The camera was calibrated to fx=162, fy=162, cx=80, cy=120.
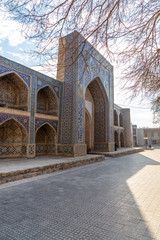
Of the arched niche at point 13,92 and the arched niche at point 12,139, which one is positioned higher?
the arched niche at point 13,92

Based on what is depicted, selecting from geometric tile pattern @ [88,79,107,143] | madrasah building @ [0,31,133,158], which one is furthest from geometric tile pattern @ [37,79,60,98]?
geometric tile pattern @ [88,79,107,143]

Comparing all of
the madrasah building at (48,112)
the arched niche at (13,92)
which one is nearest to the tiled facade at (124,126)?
the madrasah building at (48,112)

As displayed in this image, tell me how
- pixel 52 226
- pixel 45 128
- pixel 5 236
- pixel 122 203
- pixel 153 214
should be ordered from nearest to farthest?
pixel 5 236
pixel 52 226
pixel 153 214
pixel 122 203
pixel 45 128

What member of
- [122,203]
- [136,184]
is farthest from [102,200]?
[136,184]

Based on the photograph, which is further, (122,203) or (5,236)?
(122,203)

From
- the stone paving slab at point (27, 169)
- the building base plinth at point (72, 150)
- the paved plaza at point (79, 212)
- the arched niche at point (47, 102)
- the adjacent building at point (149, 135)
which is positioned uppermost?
the arched niche at point (47, 102)

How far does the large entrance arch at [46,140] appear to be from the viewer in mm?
8930

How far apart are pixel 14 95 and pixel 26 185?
5.39m

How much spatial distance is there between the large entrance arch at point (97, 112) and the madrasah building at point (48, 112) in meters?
0.07

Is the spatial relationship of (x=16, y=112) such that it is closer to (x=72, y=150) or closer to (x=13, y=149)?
(x=13, y=149)

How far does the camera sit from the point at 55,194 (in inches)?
120

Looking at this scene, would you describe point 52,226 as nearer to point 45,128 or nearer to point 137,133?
point 45,128

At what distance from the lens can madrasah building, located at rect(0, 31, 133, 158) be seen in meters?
7.30

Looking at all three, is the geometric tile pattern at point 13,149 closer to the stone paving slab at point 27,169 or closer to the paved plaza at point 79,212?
the stone paving slab at point 27,169
